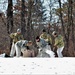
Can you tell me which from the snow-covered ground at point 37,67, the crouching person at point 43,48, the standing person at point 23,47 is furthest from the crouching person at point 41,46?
the snow-covered ground at point 37,67

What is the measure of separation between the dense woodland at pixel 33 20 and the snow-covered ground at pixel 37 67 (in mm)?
15836

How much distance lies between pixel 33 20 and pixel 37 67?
32.3 m

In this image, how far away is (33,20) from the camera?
143ft

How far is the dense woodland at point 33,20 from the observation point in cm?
3009

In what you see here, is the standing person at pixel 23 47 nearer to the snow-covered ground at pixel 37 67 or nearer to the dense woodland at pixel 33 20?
the snow-covered ground at pixel 37 67

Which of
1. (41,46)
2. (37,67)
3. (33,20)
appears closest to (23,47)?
(41,46)

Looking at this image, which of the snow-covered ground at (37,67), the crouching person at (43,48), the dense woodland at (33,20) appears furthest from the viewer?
the dense woodland at (33,20)

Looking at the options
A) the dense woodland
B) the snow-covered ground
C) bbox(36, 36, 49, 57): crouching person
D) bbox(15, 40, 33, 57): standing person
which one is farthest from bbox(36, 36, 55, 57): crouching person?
the dense woodland

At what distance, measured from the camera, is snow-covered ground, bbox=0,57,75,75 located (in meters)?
10.8

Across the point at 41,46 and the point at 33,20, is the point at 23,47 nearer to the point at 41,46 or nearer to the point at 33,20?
the point at 41,46

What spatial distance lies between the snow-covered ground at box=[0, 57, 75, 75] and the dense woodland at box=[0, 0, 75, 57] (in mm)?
15836

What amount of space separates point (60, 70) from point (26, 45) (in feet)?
15.1

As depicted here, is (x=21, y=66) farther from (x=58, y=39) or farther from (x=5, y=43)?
(x=5, y=43)

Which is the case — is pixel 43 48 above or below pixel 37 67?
above
